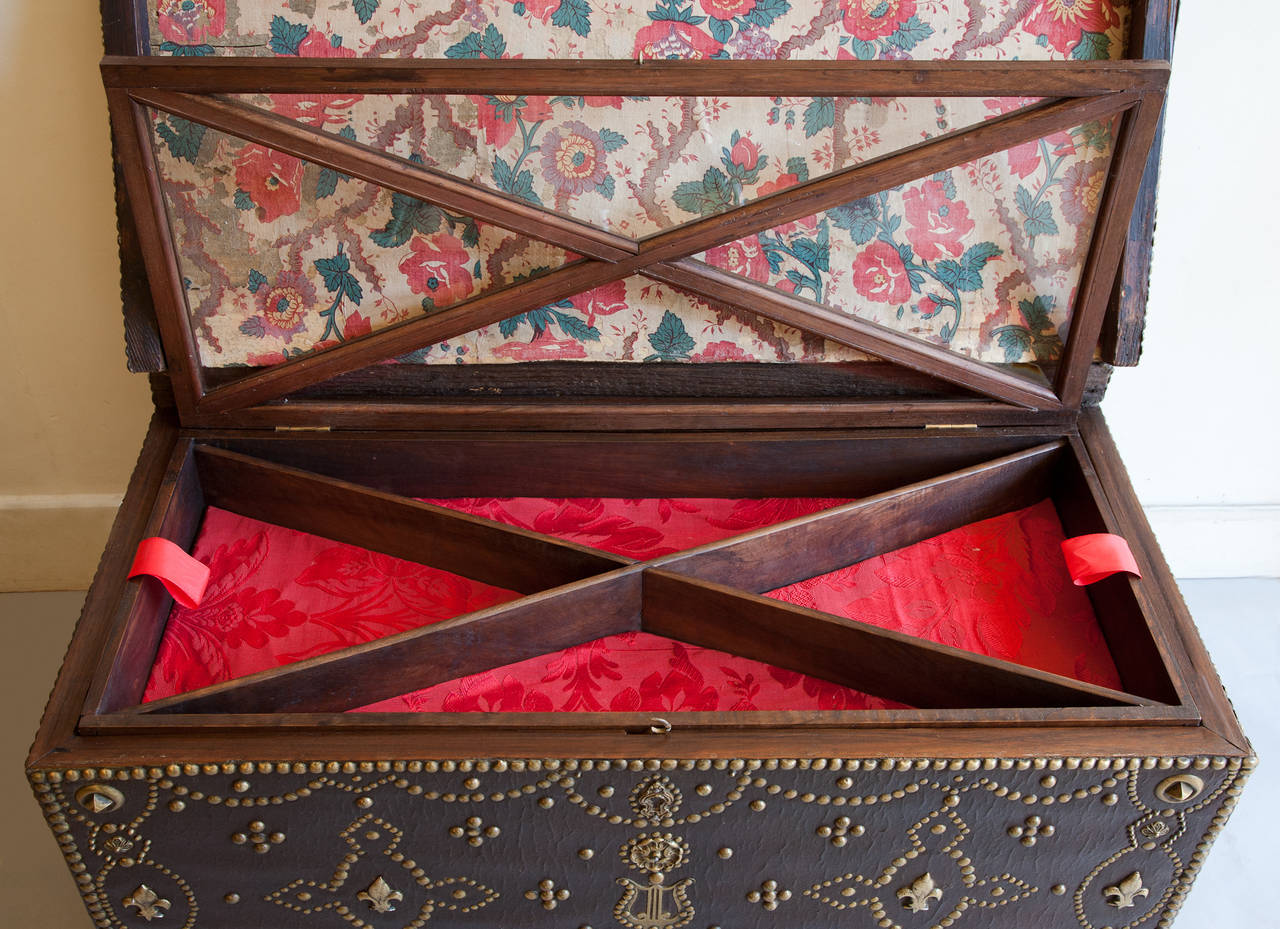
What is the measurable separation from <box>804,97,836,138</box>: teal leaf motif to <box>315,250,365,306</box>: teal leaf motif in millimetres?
567

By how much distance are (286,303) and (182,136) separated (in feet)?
0.72

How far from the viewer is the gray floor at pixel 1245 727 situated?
4.73 ft

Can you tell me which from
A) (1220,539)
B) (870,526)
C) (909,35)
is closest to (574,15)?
(909,35)

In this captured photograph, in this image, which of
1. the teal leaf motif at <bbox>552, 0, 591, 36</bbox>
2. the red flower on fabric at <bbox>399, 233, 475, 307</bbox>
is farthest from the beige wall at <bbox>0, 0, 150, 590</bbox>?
the teal leaf motif at <bbox>552, 0, 591, 36</bbox>

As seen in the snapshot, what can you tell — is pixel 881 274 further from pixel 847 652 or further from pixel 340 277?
pixel 340 277

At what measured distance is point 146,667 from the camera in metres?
1.20

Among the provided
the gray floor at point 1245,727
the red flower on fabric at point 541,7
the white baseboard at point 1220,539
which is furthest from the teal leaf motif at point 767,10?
the gray floor at point 1245,727

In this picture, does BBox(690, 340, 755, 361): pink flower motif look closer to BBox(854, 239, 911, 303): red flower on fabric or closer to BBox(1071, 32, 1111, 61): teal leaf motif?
BBox(854, 239, 911, 303): red flower on fabric

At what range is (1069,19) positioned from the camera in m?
1.26

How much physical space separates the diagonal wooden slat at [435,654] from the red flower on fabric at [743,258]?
1.27 ft

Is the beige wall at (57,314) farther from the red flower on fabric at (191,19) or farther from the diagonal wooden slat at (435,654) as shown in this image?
the diagonal wooden slat at (435,654)

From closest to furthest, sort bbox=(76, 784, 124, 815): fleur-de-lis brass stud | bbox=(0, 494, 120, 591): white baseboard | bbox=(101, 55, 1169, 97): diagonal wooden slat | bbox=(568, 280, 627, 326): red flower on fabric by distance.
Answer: bbox=(76, 784, 124, 815): fleur-de-lis brass stud → bbox=(101, 55, 1169, 97): diagonal wooden slat → bbox=(568, 280, 627, 326): red flower on fabric → bbox=(0, 494, 120, 591): white baseboard

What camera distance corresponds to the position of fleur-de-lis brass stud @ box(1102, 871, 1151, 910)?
1129 mm

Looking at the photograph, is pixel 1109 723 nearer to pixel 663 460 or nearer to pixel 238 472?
pixel 663 460
